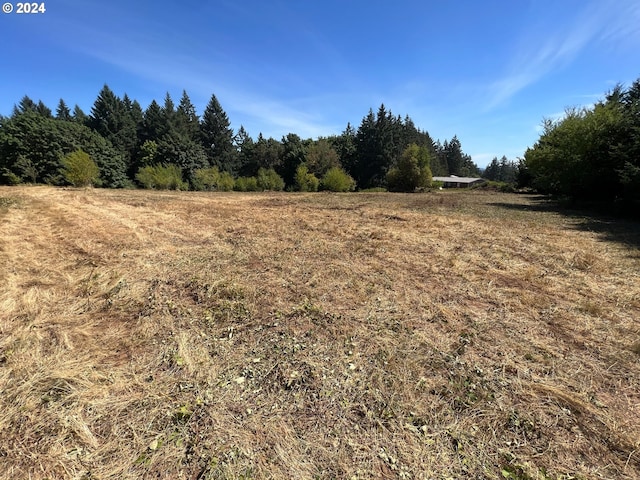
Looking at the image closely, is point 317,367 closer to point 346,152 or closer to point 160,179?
point 160,179

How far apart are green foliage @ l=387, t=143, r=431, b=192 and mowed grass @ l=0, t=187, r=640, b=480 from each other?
96.1 feet

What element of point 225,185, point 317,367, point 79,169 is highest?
point 79,169

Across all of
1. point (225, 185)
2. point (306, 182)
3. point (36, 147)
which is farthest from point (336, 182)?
point (36, 147)

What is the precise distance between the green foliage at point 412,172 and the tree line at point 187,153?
0.11 meters

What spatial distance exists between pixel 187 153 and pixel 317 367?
124ft

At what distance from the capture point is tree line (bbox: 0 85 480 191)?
2848 centimetres

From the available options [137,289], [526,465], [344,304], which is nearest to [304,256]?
Answer: [344,304]

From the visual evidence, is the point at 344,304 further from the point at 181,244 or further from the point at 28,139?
the point at 28,139

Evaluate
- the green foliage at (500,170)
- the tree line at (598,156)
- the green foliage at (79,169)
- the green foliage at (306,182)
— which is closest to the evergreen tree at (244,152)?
the green foliage at (306,182)

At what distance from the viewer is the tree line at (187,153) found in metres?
28.5

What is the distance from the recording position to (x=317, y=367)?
2688 millimetres

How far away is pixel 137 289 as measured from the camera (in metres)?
4.30

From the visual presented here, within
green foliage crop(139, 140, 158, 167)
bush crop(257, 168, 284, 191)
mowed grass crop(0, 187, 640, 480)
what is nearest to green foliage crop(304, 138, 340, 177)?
bush crop(257, 168, 284, 191)

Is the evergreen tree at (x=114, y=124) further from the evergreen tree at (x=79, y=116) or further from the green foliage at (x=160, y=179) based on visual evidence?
the green foliage at (x=160, y=179)
